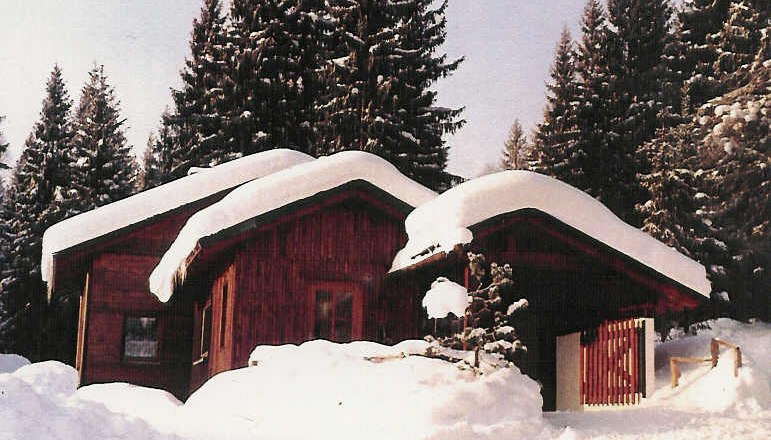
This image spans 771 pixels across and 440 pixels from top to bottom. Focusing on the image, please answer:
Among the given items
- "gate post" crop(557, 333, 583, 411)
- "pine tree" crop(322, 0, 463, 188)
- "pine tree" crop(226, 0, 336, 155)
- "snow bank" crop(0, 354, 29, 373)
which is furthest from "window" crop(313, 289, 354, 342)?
"snow bank" crop(0, 354, 29, 373)

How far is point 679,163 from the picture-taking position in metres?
31.1

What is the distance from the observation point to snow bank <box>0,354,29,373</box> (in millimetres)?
34297

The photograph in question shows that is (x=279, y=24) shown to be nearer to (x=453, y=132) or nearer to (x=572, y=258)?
(x=453, y=132)

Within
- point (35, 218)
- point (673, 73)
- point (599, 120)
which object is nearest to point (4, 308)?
point (35, 218)

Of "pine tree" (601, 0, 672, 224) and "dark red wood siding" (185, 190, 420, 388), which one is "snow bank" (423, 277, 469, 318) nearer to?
"dark red wood siding" (185, 190, 420, 388)

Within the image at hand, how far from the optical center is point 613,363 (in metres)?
15.5

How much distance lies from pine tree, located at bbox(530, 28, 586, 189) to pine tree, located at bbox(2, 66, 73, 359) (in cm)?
2072

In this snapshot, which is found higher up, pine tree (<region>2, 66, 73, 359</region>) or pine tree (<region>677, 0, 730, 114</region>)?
pine tree (<region>677, 0, 730, 114</region>)

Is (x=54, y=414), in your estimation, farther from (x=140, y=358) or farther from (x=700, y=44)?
(x=700, y=44)

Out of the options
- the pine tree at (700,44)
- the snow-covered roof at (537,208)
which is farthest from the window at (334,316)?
the pine tree at (700,44)

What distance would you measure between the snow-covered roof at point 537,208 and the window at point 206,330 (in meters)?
5.97

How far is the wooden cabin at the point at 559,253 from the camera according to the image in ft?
47.5

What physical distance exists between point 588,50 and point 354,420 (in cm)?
3178

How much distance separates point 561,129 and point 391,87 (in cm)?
1070
